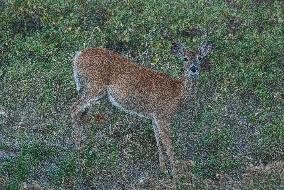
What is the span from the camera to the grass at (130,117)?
8.30 meters

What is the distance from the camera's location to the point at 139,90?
9.28 metres

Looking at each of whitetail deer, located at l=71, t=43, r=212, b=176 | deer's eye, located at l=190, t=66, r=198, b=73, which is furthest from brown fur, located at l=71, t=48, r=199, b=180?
deer's eye, located at l=190, t=66, r=198, b=73

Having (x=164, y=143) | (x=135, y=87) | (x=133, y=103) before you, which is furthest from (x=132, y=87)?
(x=164, y=143)

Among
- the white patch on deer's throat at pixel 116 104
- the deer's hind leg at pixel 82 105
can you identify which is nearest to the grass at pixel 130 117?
the deer's hind leg at pixel 82 105

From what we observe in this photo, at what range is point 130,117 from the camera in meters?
9.84

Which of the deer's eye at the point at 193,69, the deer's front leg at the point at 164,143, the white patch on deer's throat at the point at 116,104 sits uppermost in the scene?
the deer's eye at the point at 193,69

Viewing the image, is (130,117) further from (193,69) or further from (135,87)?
(193,69)

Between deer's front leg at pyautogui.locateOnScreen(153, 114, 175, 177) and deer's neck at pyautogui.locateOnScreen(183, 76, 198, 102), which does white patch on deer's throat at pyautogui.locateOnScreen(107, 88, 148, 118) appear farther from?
deer's neck at pyautogui.locateOnScreen(183, 76, 198, 102)

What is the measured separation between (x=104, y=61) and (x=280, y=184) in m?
2.74

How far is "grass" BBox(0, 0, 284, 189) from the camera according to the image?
8.30 m

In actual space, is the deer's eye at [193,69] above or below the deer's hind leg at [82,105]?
above

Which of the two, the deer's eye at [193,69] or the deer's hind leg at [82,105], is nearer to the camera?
the deer's hind leg at [82,105]

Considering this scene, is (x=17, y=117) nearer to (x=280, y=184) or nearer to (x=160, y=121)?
(x=160, y=121)

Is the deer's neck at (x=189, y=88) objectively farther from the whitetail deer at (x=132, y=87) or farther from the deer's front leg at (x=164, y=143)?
the deer's front leg at (x=164, y=143)
